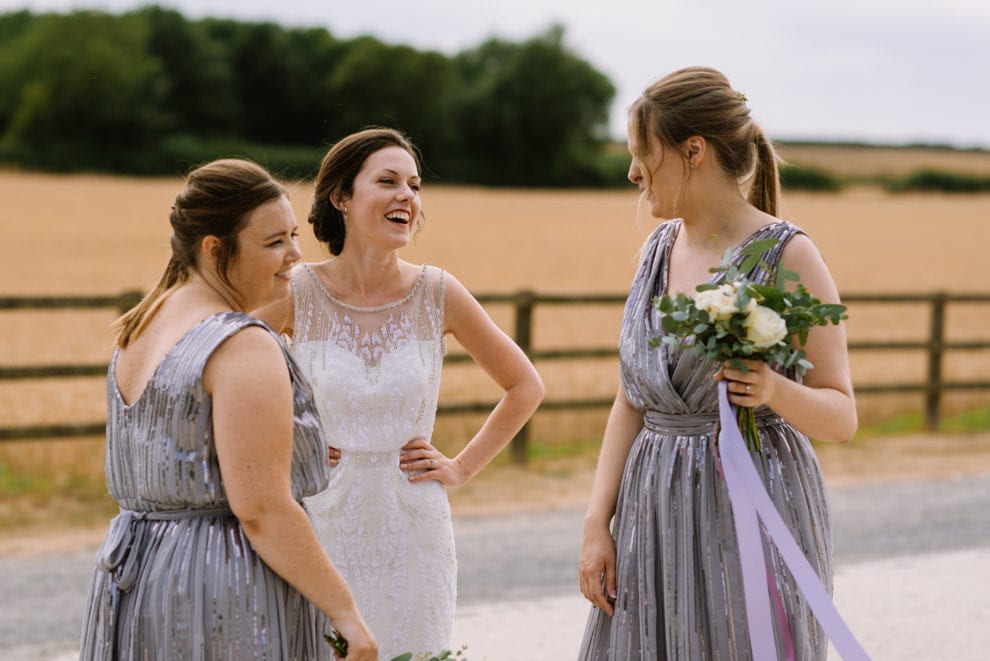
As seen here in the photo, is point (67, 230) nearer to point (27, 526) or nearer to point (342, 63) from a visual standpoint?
point (27, 526)

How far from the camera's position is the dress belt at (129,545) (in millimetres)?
2180

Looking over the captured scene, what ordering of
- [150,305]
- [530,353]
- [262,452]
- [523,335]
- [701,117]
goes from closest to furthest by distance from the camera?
[262,452] < [150,305] < [701,117] < [530,353] < [523,335]

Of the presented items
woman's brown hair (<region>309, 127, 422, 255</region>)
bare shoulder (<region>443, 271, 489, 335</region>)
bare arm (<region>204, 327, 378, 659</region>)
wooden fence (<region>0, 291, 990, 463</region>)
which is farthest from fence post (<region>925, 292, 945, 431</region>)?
bare arm (<region>204, 327, 378, 659</region>)

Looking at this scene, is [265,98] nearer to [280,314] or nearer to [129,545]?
[280,314]

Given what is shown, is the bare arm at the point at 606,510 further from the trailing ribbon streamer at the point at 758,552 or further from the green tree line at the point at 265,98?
the green tree line at the point at 265,98

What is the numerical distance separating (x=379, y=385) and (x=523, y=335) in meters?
6.74

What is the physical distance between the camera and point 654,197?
8.94ft

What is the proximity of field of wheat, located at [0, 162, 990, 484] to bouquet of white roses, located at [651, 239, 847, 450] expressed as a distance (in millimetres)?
1167

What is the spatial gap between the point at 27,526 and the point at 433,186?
51.1 m

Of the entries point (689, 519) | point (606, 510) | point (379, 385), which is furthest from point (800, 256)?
point (379, 385)

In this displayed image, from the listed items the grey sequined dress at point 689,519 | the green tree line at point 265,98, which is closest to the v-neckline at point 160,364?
the grey sequined dress at point 689,519

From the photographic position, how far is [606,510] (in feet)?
9.18

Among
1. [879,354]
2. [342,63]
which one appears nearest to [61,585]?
[879,354]

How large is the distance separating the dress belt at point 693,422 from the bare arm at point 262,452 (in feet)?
3.10
